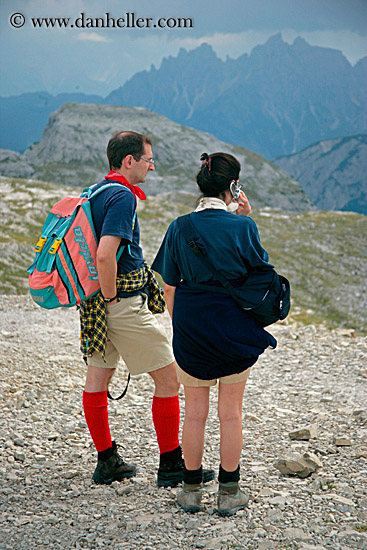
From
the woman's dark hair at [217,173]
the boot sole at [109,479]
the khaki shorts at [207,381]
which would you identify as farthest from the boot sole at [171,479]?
A: the woman's dark hair at [217,173]

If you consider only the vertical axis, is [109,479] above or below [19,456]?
above

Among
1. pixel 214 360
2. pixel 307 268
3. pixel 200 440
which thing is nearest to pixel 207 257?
pixel 214 360

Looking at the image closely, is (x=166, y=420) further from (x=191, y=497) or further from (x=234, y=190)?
(x=234, y=190)

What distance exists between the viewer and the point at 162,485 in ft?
17.6

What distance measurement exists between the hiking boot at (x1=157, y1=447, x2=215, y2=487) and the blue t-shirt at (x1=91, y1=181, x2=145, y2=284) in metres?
1.78

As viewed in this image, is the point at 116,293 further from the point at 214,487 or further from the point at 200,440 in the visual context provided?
the point at 214,487

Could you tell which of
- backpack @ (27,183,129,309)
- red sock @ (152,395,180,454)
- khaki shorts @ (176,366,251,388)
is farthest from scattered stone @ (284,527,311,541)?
backpack @ (27,183,129,309)

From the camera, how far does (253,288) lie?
436 cm

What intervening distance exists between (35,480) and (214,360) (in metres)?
2.84

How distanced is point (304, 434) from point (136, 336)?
324 cm

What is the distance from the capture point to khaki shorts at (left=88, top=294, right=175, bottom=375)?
5070 millimetres

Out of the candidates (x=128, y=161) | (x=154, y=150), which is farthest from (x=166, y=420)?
(x=154, y=150)

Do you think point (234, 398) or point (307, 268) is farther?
point (307, 268)

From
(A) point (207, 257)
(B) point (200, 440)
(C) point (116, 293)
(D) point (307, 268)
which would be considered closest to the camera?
(A) point (207, 257)
